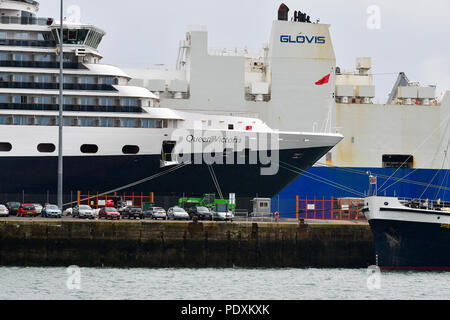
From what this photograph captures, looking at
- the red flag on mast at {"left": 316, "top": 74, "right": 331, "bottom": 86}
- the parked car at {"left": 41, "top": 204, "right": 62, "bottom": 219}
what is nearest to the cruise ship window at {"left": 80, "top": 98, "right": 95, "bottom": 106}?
the parked car at {"left": 41, "top": 204, "right": 62, "bottom": 219}

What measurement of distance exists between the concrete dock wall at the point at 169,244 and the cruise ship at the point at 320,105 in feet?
75.8

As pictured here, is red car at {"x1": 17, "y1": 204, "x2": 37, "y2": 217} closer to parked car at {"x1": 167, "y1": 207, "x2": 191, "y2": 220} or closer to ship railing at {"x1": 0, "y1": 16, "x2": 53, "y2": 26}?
parked car at {"x1": 167, "y1": 207, "x2": 191, "y2": 220}

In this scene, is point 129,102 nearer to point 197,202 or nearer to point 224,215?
point 197,202

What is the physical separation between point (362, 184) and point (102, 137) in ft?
87.3

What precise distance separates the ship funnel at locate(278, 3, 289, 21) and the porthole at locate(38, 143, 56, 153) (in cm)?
2654

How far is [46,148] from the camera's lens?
66875mm

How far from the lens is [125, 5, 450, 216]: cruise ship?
261 feet

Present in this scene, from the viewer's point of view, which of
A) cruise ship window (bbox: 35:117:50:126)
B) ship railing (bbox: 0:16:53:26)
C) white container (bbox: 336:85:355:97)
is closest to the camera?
cruise ship window (bbox: 35:117:50:126)

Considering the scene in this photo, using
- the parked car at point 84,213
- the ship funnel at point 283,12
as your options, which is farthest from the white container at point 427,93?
the parked car at point 84,213

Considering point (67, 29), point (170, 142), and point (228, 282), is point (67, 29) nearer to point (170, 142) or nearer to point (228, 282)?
point (170, 142)

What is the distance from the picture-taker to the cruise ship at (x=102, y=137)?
6662 cm

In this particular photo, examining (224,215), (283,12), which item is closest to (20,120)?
(224,215)

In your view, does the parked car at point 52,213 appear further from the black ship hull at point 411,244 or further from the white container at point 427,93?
the white container at point 427,93

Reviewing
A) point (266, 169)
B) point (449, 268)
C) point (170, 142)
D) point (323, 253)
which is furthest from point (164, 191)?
point (449, 268)
